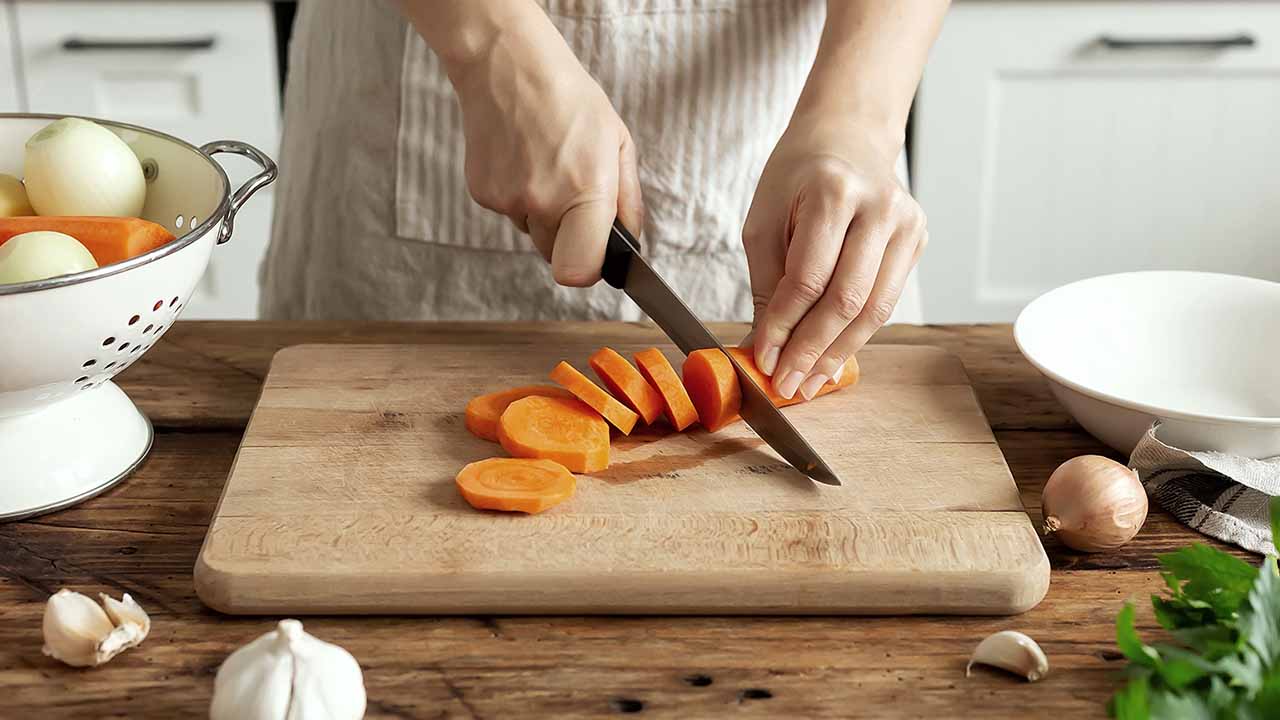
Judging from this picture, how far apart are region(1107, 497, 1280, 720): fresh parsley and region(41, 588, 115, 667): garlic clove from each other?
0.66 m

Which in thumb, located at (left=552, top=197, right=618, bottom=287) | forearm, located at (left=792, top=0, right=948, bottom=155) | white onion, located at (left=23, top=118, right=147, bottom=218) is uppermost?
forearm, located at (left=792, top=0, right=948, bottom=155)

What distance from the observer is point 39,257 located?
99cm

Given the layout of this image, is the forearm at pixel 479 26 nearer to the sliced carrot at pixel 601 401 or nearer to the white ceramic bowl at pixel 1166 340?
the sliced carrot at pixel 601 401

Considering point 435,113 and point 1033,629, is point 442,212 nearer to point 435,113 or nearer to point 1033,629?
Result: point 435,113

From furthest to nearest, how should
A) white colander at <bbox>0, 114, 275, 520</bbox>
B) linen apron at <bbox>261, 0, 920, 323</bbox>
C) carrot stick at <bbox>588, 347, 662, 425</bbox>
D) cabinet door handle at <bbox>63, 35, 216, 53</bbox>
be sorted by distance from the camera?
cabinet door handle at <bbox>63, 35, 216, 53</bbox>
linen apron at <bbox>261, 0, 920, 323</bbox>
carrot stick at <bbox>588, 347, 662, 425</bbox>
white colander at <bbox>0, 114, 275, 520</bbox>

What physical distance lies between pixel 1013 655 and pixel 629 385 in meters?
0.44

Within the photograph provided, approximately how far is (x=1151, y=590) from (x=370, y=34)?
1.08 m

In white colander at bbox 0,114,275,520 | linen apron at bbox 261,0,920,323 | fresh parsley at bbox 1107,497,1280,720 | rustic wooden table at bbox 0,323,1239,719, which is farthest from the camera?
linen apron at bbox 261,0,920,323

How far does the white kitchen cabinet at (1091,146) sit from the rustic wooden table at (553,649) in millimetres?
1702

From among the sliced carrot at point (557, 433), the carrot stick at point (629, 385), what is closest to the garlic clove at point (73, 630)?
the sliced carrot at point (557, 433)

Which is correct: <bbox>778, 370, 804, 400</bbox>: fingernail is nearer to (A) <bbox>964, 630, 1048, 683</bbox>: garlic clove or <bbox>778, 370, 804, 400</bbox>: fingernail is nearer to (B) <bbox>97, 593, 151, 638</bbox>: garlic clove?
(A) <bbox>964, 630, 1048, 683</bbox>: garlic clove

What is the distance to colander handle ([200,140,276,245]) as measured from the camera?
1.12 meters

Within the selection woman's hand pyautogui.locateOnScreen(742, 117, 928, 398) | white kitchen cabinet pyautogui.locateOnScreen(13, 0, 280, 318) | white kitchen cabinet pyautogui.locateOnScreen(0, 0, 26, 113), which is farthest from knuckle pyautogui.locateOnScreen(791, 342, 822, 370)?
white kitchen cabinet pyautogui.locateOnScreen(0, 0, 26, 113)

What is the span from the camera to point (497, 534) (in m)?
1.00
